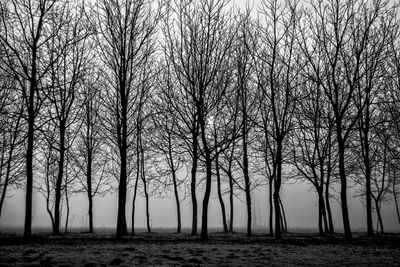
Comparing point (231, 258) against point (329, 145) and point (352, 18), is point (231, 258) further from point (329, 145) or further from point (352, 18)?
point (329, 145)

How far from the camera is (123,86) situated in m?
16.7

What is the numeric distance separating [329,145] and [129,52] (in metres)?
16.5

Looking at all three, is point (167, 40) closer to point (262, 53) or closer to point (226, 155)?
point (262, 53)

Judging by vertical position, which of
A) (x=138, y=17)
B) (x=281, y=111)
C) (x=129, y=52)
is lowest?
(x=281, y=111)

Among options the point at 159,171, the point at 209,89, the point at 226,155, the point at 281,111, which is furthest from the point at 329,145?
the point at 159,171

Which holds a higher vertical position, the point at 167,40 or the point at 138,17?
the point at 138,17

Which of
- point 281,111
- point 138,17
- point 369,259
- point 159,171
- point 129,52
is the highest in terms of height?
→ point 138,17

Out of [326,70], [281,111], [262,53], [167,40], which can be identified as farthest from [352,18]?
[167,40]

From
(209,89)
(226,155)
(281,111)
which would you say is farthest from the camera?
(226,155)

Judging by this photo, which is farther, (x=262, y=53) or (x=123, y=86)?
(x=262, y=53)

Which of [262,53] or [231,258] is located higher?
[262,53]

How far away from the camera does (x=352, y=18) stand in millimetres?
17688

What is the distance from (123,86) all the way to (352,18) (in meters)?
12.3

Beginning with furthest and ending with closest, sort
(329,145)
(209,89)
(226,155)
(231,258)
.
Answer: (226,155) < (329,145) < (209,89) < (231,258)
